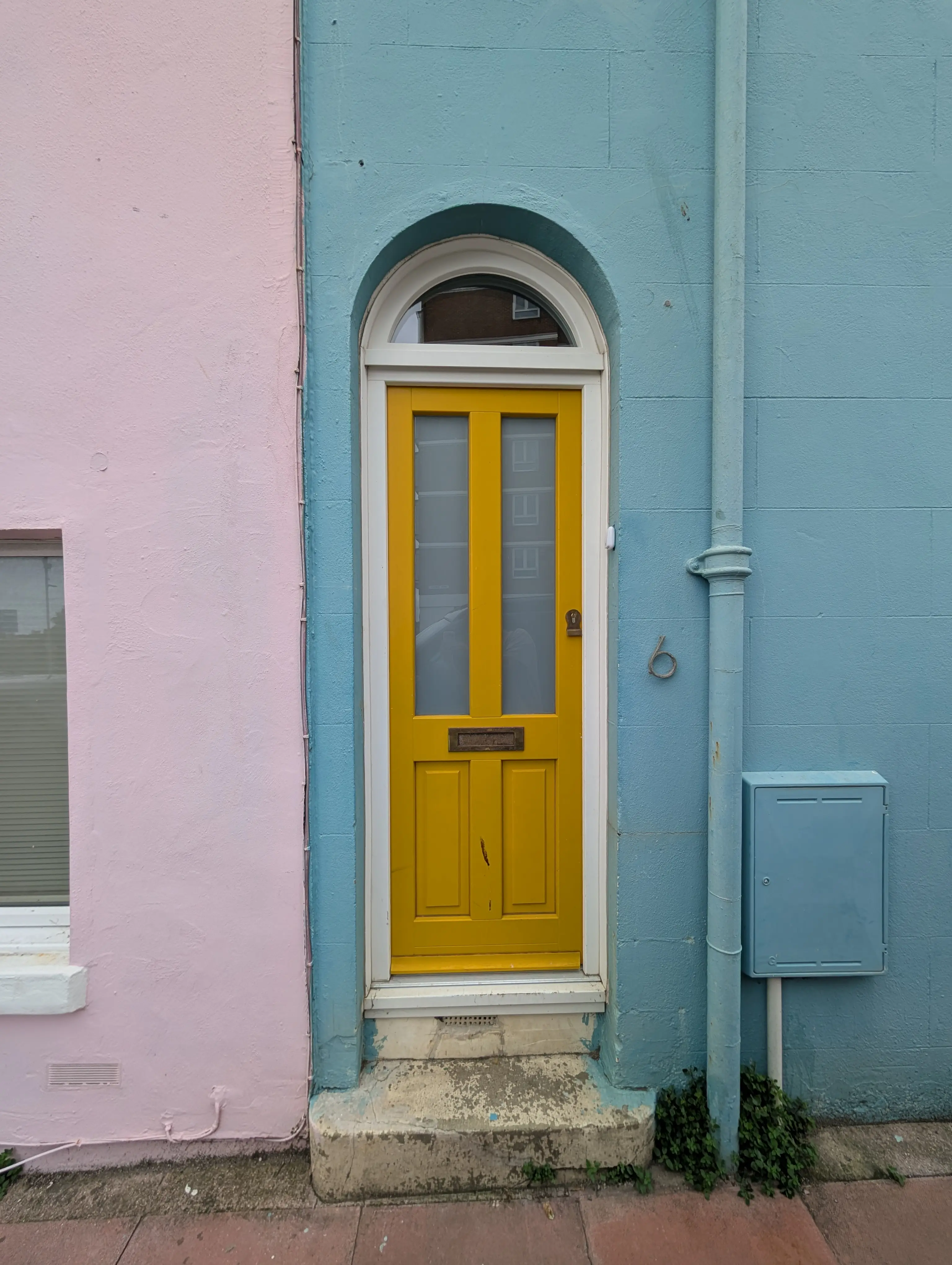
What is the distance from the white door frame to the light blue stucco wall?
11 cm

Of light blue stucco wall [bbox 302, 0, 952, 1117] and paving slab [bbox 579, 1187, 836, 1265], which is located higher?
light blue stucco wall [bbox 302, 0, 952, 1117]

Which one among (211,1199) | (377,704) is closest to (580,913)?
(377,704)

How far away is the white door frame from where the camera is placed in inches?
96.6

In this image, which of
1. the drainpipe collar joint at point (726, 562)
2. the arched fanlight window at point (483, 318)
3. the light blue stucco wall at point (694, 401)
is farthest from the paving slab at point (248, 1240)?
the arched fanlight window at point (483, 318)

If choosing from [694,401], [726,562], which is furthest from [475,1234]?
[694,401]

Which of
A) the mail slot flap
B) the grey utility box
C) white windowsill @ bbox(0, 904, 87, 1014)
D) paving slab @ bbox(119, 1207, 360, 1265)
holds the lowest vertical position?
paving slab @ bbox(119, 1207, 360, 1265)

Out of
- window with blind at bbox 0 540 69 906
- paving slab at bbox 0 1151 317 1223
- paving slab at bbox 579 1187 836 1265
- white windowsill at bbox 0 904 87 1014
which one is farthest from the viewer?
window with blind at bbox 0 540 69 906

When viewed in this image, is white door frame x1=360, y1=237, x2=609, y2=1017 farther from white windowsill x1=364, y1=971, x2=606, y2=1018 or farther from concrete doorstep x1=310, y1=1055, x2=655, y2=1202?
concrete doorstep x1=310, y1=1055, x2=655, y2=1202

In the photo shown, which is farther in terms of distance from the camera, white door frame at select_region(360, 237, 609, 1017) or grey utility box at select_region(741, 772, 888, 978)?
white door frame at select_region(360, 237, 609, 1017)

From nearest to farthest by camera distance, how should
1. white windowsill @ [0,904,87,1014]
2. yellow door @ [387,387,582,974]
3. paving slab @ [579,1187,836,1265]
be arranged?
paving slab @ [579,1187,836,1265]
white windowsill @ [0,904,87,1014]
yellow door @ [387,387,582,974]

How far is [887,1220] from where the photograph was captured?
80.3 inches

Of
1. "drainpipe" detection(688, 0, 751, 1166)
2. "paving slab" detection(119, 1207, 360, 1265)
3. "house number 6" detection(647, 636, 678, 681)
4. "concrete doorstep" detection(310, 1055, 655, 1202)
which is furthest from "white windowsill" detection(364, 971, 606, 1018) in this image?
"house number 6" detection(647, 636, 678, 681)

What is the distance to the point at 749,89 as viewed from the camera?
228 centimetres

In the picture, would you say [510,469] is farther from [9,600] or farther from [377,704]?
[9,600]
